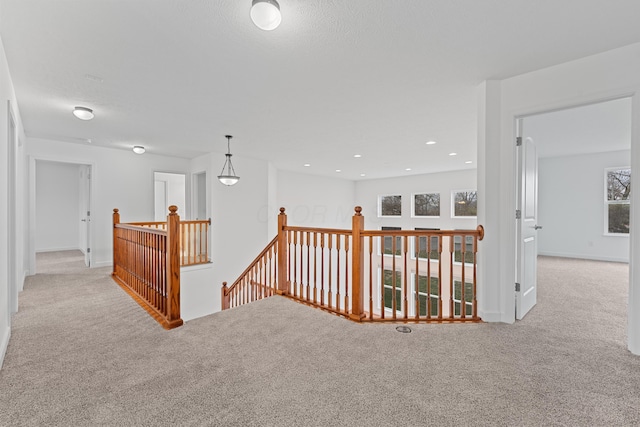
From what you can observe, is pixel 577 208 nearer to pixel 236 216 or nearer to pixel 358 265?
pixel 358 265

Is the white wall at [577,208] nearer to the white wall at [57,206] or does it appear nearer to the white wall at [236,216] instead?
the white wall at [236,216]

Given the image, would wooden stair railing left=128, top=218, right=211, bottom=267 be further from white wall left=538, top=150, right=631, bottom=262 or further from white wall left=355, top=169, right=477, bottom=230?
white wall left=538, top=150, right=631, bottom=262

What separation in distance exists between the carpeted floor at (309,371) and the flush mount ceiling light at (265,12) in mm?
2186

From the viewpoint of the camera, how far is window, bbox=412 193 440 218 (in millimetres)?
9094

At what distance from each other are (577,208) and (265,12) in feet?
26.1

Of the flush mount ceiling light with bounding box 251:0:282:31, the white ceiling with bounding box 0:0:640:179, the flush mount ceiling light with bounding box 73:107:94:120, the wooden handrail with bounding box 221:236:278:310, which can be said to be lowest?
the wooden handrail with bounding box 221:236:278:310

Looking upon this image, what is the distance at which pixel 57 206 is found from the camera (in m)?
7.41

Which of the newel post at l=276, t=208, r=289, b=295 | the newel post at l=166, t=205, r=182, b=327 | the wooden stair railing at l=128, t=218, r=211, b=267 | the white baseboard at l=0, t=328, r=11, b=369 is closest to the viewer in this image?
the white baseboard at l=0, t=328, r=11, b=369

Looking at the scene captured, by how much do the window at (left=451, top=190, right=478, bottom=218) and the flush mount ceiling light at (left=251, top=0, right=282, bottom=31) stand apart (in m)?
8.15

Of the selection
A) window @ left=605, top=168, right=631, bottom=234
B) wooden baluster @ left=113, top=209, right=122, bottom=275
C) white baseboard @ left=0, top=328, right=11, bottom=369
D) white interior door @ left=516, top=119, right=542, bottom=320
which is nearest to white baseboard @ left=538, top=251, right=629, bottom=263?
window @ left=605, top=168, right=631, bottom=234

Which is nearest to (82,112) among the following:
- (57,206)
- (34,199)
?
(34,199)

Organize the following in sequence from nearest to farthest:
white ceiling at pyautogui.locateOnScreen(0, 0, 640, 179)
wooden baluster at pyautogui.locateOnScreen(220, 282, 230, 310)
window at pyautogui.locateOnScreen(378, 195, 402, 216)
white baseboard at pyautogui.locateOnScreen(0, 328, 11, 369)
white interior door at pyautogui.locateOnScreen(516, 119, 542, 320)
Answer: white ceiling at pyautogui.locateOnScreen(0, 0, 640, 179)
white baseboard at pyautogui.locateOnScreen(0, 328, 11, 369)
white interior door at pyautogui.locateOnScreen(516, 119, 542, 320)
wooden baluster at pyautogui.locateOnScreen(220, 282, 230, 310)
window at pyautogui.locateOnScreen(378, 195, 402, 216)

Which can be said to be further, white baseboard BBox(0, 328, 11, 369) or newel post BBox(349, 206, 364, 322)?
newel post BBox(349, 206, 364, 322)

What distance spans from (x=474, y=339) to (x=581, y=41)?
2452mm
